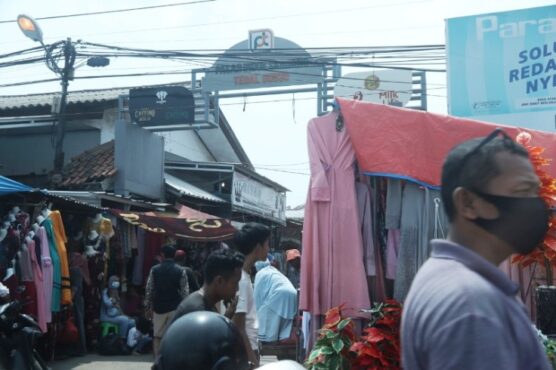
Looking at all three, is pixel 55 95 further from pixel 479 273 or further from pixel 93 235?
pixel 479 273

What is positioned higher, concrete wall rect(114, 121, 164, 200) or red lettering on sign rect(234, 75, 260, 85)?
red lettering on sign rect(234, 75, 260, 85)

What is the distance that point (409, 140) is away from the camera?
492cm

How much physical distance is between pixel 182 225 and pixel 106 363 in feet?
8.42

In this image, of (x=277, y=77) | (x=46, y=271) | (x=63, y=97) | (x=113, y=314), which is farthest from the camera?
(x=277, y=77)

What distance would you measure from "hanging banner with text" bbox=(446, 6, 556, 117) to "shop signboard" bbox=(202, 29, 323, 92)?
6.70 metres

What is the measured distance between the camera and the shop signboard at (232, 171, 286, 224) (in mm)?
16844

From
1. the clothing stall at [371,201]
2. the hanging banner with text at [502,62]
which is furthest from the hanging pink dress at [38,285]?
the hanging banner with text at [502,62]

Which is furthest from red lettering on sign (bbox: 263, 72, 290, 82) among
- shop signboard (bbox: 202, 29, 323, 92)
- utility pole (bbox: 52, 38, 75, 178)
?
utility pole (bbox: 52, 38, 75, 178)

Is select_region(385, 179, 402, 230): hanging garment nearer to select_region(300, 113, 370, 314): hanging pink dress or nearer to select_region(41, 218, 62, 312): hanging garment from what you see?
select_region(300, 113, 370, 314): hanging pink dress

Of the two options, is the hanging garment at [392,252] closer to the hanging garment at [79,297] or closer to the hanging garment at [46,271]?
the hanging garment at [46,271]

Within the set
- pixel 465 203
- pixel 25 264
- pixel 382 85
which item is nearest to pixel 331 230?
pixel 465 203

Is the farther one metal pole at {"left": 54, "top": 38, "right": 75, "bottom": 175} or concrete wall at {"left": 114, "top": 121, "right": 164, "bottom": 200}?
metal pole at {"left": 54, "top": 38, "right": 75, "bottom": 175}

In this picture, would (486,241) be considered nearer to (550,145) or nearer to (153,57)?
(550,145)

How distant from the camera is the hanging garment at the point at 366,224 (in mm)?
5027
